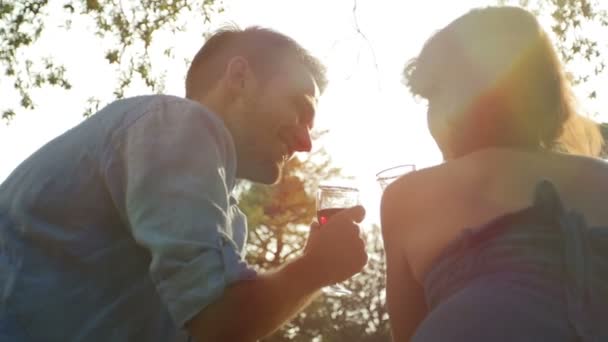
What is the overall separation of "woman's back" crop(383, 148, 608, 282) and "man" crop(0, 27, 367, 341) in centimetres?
19

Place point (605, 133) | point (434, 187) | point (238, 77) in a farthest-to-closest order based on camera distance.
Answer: point (605, 133) < point (238, 77) < point (434, 187)

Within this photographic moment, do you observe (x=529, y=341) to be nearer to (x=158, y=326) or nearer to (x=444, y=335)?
(x=444, y=335)

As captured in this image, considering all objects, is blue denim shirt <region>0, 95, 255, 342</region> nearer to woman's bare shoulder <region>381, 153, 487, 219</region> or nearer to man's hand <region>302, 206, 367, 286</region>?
man's hand <region>302, 206, 367, 286</region>

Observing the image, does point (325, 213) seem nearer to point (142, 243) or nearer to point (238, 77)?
point (238, 77)

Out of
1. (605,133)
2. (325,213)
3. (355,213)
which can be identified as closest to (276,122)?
(355,213)

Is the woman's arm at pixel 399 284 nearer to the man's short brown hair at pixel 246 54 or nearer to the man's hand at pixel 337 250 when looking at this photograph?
the man's hand at pixel 337 250

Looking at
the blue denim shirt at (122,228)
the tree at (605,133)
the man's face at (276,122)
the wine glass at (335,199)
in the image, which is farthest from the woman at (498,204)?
the wine glass at (335,199)

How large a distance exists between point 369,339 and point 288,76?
1151 inches

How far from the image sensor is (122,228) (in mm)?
1761

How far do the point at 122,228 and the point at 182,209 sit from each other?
0.33 m

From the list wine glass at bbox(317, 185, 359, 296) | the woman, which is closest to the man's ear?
the woman

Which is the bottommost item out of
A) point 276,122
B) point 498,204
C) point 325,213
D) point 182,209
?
point 325,213

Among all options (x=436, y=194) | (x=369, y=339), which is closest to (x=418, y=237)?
(x=436, y=194)

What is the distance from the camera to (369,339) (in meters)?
30.7
